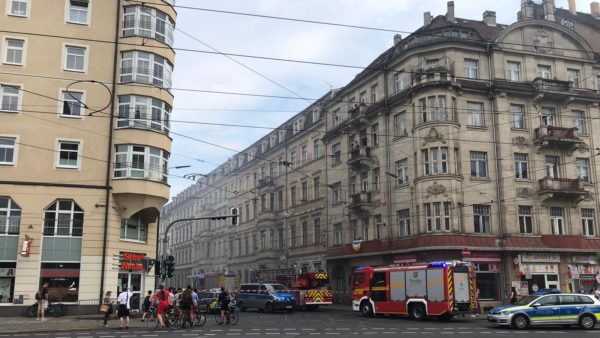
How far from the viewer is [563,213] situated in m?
40.8

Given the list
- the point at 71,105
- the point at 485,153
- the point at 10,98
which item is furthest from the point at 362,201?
the point at 10,98

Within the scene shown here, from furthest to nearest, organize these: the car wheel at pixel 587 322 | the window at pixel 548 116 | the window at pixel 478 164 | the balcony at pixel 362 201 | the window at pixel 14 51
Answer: the balcony at pixel 362 201
the window at pixel 548 116
the window at pixel 478 164
the window at pixel 14 51
the car wheel at pixel 587 322

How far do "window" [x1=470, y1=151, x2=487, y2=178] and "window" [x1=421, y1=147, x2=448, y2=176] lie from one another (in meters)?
2.24

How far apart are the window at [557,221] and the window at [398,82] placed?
46.2 ft

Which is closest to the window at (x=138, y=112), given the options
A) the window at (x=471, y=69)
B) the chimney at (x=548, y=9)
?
the window at (x=471, y=69)

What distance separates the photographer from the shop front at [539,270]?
38031mm

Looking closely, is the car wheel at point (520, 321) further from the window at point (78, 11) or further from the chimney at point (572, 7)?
the chimney at point (572, 7)

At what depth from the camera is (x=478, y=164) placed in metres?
40.0

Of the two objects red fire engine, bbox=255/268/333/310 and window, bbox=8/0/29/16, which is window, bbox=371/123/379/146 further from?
window, bbox=8/0/29/16

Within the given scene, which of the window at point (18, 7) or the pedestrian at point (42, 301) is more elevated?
the window at point (18, 7)

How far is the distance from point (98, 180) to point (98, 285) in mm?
5987

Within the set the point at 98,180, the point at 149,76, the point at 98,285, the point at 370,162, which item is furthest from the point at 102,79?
the point at 370,162

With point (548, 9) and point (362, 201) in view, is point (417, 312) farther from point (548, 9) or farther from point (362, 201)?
point (548, 9)

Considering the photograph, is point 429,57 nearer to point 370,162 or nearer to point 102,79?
point 370,162
